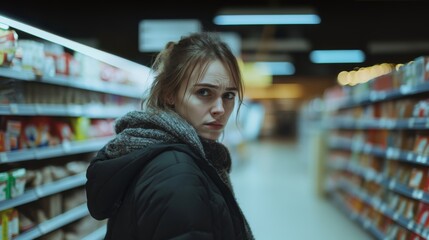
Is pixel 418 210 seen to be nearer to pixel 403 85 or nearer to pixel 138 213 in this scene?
pixel 403 85

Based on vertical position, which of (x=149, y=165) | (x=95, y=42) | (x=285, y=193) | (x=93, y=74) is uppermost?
(x=95, y=42)

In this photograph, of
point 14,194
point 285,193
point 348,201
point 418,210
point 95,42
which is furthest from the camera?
point 95,42

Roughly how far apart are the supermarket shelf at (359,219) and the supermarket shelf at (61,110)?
296cm

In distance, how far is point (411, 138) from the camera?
3.42 meters

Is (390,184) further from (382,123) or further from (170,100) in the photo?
(170,100)

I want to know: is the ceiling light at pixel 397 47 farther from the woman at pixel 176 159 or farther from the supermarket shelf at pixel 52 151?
the woman at pixel 176 159

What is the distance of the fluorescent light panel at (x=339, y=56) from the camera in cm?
1368

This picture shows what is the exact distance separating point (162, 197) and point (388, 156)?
341 cm

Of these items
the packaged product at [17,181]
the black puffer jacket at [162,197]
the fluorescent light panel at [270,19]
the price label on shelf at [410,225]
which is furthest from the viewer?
the fluorescent light panel at [270,19]

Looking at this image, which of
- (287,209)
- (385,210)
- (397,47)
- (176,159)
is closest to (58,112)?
(176,159)

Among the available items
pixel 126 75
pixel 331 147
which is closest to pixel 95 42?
pixel 126 75

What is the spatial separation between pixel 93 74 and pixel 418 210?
115 inches

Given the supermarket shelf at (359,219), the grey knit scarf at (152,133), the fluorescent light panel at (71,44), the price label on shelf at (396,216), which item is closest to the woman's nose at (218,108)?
the grey knit scarf at (152,133)

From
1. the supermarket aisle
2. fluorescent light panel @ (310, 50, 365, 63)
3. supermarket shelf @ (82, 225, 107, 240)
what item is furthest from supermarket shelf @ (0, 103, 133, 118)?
fluorescent light panel @ (310, 50, 365, 63)
